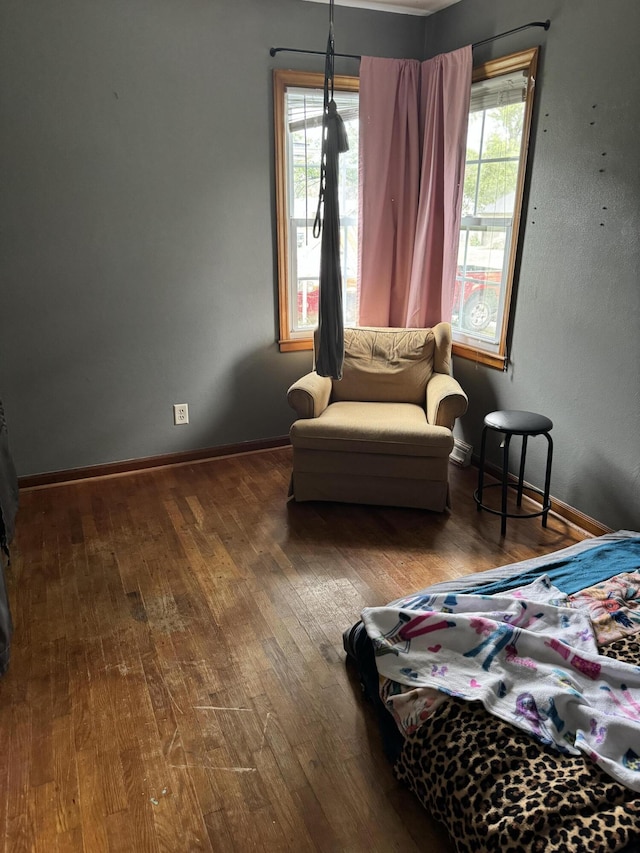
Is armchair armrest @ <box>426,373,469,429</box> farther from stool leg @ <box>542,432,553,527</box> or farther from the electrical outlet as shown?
the electrical outlet

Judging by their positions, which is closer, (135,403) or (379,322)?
(135,403)

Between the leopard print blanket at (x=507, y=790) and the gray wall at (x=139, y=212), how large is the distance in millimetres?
2474

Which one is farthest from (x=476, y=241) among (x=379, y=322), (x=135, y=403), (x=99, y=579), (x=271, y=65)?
(x=99, y=579)

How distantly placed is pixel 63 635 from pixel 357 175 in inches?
112

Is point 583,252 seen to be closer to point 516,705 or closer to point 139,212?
point 516,705

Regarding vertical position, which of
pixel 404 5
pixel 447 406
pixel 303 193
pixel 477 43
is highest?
pixel 404 5

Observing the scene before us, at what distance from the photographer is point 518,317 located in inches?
126

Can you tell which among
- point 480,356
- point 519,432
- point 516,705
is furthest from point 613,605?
point 480,356

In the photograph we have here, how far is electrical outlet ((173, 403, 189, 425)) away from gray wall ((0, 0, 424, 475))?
1.3 inches

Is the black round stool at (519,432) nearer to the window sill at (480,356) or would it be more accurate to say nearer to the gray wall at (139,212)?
the window sill at (480,356)

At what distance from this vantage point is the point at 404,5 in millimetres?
3477

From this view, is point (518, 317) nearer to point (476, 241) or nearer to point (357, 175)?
point (476, 241)

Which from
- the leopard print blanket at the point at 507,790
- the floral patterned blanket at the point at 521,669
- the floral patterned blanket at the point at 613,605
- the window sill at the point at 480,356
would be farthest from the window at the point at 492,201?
the leopard print blanket at the point at 507,790

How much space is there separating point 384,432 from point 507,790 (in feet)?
5.66
